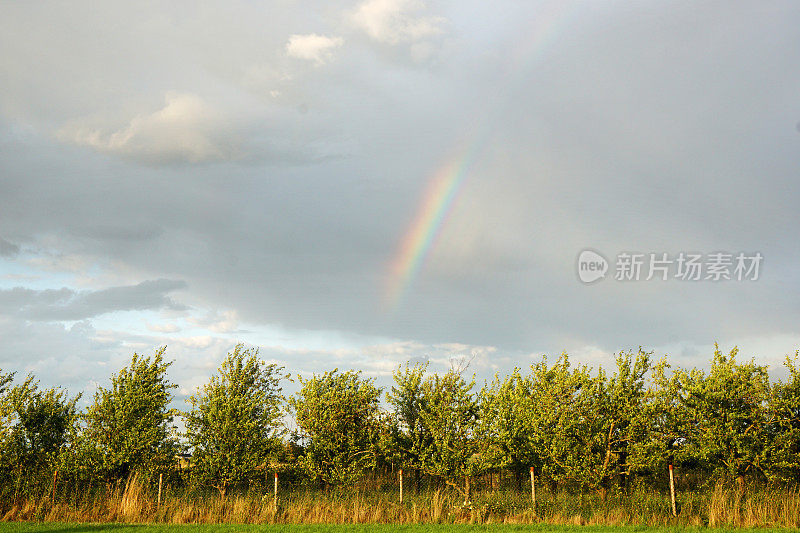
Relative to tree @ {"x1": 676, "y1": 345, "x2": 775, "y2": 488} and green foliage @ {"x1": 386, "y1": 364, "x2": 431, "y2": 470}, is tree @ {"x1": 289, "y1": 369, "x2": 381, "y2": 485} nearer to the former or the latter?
green foliage @ {"x1": 386, "y1": 364, "x2": 431, "y2": 470}

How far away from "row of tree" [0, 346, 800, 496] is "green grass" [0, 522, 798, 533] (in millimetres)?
3672

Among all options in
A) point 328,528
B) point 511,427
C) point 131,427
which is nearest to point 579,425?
point 511,427

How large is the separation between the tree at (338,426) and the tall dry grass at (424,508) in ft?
3.98

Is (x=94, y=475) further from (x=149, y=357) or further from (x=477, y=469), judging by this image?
(x=477, y=469)

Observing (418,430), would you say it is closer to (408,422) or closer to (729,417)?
(408,422)

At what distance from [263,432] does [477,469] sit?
8.77 m

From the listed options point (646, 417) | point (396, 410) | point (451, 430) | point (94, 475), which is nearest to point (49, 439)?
point (94, 475)

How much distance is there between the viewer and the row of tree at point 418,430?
2325 cm

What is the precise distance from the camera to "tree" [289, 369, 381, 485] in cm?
2438

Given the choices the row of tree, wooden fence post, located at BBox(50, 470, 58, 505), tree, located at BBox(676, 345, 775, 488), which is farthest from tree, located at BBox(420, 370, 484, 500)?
wooden fence post, located at BBox(50, 470, 58, 505)

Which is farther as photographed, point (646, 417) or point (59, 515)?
point (646, 417)

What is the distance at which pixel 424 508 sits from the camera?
2216 cm

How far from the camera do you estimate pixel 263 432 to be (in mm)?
25000

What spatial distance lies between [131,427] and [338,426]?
8.39 meters
